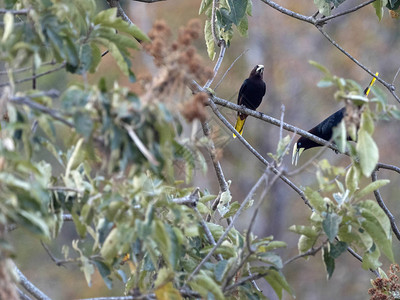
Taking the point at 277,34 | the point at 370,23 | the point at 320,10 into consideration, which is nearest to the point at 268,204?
the point at 277,34

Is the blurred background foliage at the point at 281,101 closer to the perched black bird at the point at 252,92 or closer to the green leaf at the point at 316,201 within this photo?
the perched black bird at the point at 252,92

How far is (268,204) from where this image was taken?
14.6 m

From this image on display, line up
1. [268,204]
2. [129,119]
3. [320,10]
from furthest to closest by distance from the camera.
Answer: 1. [268,204]
2. [320,10]
3. [129,119]

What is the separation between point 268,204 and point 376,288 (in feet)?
39.3

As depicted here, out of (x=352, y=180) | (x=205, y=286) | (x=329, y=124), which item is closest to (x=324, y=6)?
(x=352, y=180)

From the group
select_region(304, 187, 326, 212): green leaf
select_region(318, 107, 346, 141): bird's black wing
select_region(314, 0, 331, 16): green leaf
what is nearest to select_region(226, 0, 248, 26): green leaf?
select_region(314, 0, 331, 16): green leaf

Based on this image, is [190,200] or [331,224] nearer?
[331,224]

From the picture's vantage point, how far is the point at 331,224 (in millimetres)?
2037

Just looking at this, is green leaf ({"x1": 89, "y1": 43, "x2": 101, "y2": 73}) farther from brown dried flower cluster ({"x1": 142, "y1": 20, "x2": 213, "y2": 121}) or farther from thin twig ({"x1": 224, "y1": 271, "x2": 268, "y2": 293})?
thin twig ({"x1": 224, "y1": 271, "x2": 268, "y2": 293})

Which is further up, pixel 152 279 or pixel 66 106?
pixel 66 106

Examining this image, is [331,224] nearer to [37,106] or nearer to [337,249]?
[337,249]

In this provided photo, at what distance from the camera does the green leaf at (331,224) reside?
6.61 feet

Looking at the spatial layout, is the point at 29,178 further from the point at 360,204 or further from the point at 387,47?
the point at 387,47

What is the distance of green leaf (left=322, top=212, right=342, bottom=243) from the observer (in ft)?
6.61
